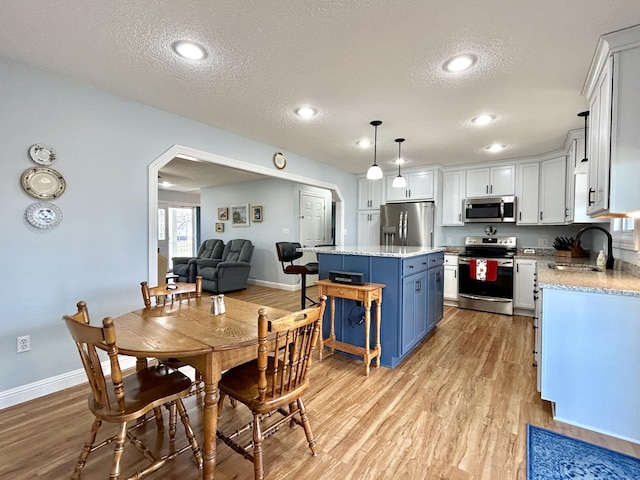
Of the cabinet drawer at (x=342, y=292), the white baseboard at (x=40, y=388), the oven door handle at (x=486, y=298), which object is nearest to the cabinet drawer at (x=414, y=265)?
the cabinet drawer at (x=342, y=292)

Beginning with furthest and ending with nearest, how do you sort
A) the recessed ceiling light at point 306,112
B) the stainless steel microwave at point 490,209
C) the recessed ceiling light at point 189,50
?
the stainless steel microwave at point 490,209, the recessed ceiling light at point 306,112, the recessed ceiling light at point 189,50

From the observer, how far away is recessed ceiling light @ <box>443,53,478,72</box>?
6.59 feet

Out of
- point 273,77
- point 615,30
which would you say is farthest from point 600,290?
point 273,77

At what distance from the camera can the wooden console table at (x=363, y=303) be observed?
2666 mm

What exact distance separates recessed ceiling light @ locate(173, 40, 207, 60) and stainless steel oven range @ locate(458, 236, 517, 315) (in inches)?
170

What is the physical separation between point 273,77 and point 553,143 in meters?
3.73

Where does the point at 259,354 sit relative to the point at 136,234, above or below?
below

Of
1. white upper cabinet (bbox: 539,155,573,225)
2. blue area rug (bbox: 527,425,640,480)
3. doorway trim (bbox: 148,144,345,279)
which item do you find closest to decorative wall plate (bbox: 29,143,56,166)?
doorway trim (bbox: 148,144,345,279)

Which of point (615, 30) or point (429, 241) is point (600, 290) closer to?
point (615, 30)

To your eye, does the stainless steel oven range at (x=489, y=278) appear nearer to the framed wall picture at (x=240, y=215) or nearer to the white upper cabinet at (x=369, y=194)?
the white upper cabinet at (x=369, y=194)

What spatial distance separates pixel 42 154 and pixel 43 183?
8.4 inches

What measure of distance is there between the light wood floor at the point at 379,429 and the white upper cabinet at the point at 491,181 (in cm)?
286

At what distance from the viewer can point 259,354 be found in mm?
1373

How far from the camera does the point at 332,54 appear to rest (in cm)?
200
